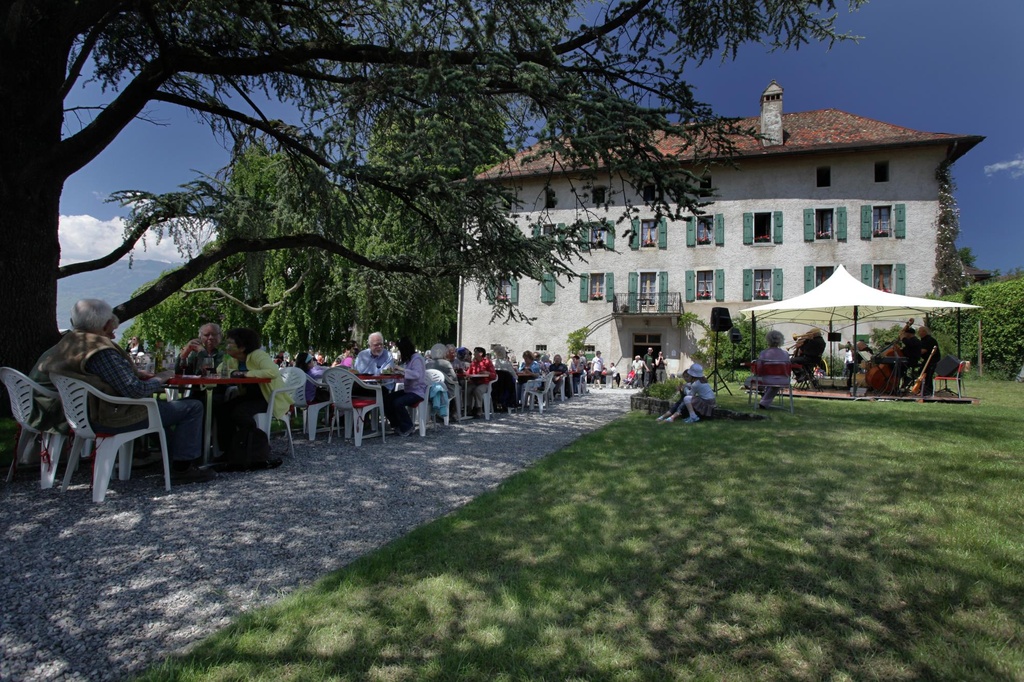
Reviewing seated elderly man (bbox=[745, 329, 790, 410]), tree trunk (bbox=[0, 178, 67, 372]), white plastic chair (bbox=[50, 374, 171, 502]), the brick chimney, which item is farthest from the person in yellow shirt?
the brick chimney

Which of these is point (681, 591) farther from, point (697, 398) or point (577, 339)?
point (577, 339)

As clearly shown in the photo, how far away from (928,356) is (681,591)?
12.7 metres

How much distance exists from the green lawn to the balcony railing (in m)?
24.8

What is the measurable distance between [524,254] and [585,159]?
213 centimetres

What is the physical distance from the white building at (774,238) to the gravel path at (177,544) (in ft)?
69.9

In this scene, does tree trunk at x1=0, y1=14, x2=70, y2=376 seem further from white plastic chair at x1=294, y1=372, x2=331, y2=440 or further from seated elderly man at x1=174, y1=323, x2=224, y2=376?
white plastic chair at x1=294, y1=372, x2=331, y2=440

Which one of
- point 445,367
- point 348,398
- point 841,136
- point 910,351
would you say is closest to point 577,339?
point 841,136

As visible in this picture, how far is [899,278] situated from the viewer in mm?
26406

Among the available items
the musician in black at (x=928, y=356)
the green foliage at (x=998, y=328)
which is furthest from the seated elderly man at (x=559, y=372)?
the green foliage at (x=998, y=328)

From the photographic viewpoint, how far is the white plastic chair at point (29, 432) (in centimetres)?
443

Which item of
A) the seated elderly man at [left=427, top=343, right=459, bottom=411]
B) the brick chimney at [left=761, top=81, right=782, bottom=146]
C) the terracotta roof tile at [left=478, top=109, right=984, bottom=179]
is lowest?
the seated elderly man at [left=427, top=343, right=459, bottom=411]

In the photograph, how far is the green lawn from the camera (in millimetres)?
2006

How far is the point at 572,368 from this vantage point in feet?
57.9

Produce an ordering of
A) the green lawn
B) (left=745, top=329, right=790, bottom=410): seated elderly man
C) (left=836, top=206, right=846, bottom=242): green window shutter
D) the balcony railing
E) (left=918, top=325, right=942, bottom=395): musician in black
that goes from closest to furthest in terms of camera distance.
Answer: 1. the green lawn
2. (left=745, top=329, right=790, bottom=410): seated elderly man
3. (left=918, top=325, right=942, bottom=395): musician in black
4. (left=836, top=206, right=846, bottom=242): green window shutter
5. the balcony railing
